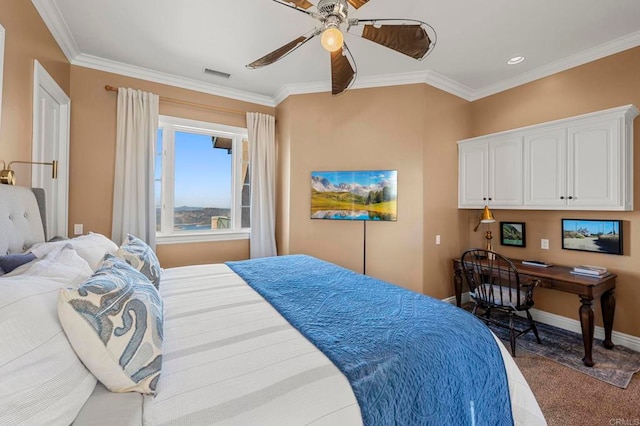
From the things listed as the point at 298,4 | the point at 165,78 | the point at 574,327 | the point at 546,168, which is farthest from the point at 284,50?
the point at 574,327

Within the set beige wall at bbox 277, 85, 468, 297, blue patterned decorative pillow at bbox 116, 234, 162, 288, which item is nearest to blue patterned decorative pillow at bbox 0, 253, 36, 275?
blue patterned decorative pillow at bbox 116, 234, 162, 288

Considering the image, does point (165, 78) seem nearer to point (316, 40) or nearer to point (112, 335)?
point (316, 40)

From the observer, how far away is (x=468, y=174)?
11.7 feet

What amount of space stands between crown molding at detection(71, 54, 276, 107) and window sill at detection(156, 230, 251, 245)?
73.2 inches

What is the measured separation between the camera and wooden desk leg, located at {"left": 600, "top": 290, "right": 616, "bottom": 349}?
255cm

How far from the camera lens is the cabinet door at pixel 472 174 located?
342 centimetres

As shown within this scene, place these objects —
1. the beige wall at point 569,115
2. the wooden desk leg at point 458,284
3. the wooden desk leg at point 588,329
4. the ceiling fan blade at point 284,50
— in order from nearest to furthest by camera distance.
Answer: the ceiling fan blade at point 284,50 → the wooden desk leg at point 588,329 → the beige wall at point 569,115 → the wooden desk leg at point 458,284

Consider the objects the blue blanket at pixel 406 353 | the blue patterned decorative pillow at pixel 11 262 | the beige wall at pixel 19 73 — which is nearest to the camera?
the blue blanket at pixel 406 353

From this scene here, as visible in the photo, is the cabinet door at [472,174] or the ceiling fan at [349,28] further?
the cabinet door at [472,174]

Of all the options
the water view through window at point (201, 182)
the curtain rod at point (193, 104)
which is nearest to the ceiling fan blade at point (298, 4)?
the curtain rod at point (193, 104)

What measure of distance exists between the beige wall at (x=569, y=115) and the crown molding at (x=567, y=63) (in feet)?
0.16

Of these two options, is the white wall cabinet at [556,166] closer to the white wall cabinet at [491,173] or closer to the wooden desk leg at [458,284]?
the white wall cabinet at [491,173]

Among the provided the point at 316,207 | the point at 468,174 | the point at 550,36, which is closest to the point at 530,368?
the point at 468,174

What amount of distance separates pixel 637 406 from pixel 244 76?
451cm
